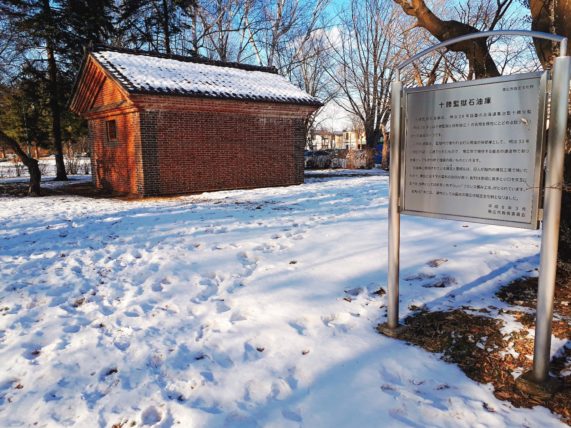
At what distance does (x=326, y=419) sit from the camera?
7.93 feet

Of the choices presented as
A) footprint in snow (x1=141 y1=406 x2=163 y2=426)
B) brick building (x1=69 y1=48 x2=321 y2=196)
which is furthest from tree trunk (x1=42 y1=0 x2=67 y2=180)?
footprint in snow (x1=141 y1=406 x2=163 y2=426)

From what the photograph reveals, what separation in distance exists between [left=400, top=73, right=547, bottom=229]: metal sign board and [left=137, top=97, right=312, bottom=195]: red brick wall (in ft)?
35.0

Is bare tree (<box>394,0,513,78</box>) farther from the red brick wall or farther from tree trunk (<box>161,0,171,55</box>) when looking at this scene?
tree trunk (<box>161,0,171,55</box>)

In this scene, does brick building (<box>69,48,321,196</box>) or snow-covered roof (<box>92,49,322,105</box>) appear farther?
brick building (<box>69,48,321,196</box>)

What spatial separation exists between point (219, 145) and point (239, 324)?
10.8m

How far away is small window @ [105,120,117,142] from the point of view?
1453cm

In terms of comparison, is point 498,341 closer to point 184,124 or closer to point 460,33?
point 460,33

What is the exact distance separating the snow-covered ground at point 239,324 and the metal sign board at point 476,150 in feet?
3.75

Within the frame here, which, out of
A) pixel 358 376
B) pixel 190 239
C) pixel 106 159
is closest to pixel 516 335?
pixel 358 376

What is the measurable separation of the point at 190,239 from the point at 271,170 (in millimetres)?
9055

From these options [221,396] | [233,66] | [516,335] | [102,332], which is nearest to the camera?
[221,396]

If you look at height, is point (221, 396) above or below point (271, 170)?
below

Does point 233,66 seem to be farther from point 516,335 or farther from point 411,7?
point 516,335

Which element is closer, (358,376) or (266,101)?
(358,376)
